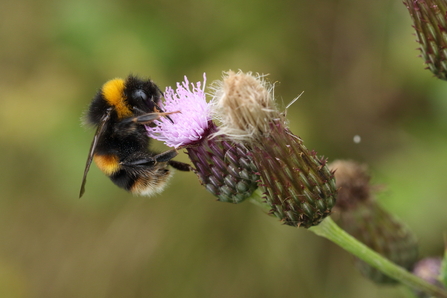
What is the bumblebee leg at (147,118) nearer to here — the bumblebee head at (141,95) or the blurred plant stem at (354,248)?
the bumblebee head at (141,95)

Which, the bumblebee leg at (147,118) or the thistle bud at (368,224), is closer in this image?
the bumblebee leg at (147,118)

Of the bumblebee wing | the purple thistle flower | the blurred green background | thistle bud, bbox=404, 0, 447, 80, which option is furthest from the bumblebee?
the blurred green background

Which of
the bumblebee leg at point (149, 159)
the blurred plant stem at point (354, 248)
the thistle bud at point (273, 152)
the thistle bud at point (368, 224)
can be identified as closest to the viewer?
the thistle bud at point (273, 152)

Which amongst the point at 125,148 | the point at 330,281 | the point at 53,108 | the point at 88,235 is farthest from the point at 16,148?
the point at 330,281

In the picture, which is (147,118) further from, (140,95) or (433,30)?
(433,30)

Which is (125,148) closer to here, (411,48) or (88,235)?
(88,235)

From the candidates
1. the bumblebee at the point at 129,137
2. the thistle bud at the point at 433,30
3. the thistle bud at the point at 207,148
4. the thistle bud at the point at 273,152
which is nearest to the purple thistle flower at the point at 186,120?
the thistle bud at the point at 207,148
